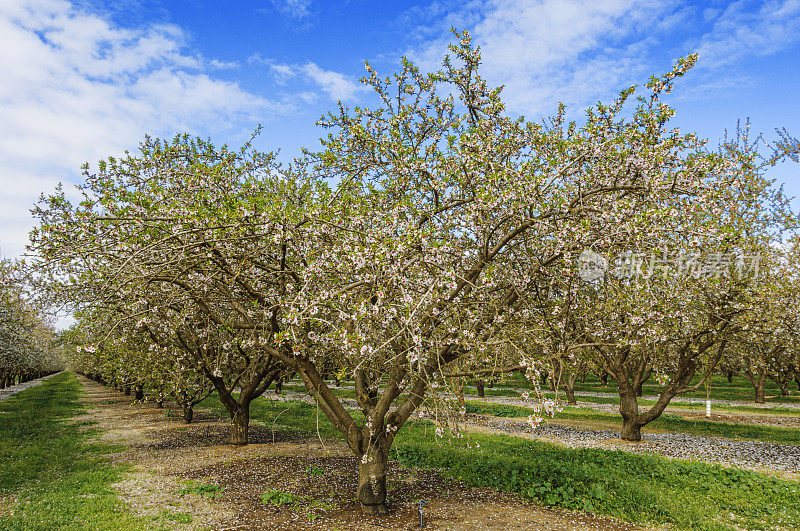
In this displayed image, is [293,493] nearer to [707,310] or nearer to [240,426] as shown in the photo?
[240,426]

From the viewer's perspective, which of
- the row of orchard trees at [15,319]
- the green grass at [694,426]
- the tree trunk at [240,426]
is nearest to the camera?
the row of orchard trees at [15,319]

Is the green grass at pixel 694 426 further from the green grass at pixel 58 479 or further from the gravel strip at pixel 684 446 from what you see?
the green grass at pixel 58 479

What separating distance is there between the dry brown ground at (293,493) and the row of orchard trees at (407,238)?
4.19ft

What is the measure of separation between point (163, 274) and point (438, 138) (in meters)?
7.66

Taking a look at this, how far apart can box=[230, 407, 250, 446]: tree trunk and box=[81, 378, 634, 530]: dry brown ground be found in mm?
310

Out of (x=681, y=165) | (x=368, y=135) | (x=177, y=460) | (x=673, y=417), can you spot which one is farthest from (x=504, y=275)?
(x=673, y=417)

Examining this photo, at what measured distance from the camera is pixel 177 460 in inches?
613

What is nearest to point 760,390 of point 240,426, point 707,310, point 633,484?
point 707,310

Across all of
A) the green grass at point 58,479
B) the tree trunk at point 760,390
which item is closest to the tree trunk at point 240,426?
the green grass at point 58,479

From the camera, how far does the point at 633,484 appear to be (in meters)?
11.2

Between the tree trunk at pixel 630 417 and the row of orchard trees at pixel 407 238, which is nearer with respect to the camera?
the row of orchard trees at pixel 407 238

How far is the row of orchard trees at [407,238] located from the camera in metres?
8.34

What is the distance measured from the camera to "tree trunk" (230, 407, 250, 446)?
1733 centimetres

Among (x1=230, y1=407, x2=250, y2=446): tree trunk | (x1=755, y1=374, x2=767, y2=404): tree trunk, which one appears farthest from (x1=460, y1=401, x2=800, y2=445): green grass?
(x1=755, y1=374, x2=767, y2=404): tree trunk
